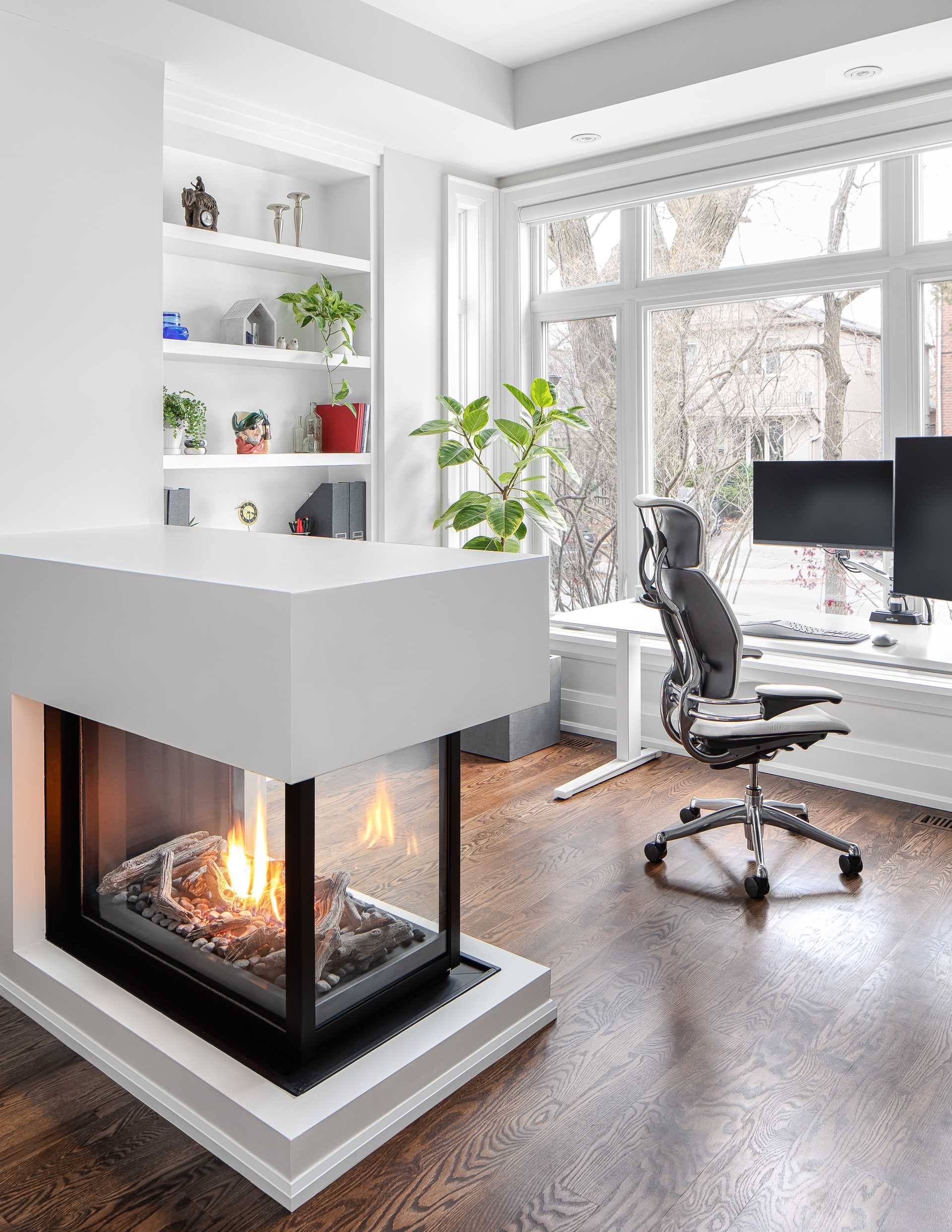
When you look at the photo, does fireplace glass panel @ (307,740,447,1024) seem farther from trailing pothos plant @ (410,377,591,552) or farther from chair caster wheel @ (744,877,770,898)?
trailing pothos plant @ (410,377,591,552)

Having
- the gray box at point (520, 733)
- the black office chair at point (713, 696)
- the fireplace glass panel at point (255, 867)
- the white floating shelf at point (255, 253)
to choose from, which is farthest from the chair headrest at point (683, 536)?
the white floating shelf at point (255, 253)

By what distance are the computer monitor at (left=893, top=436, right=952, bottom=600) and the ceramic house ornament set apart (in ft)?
7.81

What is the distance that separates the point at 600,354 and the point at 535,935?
9.48 feet

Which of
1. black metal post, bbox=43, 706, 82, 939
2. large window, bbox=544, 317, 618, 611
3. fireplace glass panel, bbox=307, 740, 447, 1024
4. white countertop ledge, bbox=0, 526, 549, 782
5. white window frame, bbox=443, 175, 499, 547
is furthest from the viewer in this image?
large window, bbox=544, 317, 618, 611

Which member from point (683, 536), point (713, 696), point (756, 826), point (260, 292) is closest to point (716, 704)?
point (713, 696)

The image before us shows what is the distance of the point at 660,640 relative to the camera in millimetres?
4445

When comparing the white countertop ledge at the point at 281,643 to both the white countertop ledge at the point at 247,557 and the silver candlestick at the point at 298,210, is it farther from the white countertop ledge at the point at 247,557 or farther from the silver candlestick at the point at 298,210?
the silver candlestick at the point at 298,210

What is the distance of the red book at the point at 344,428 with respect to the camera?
4.09 metres

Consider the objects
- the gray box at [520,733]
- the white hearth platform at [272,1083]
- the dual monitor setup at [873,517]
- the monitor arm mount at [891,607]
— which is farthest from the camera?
the gray box at [520,733]

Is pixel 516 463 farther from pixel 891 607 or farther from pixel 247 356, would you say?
pixel 891 607

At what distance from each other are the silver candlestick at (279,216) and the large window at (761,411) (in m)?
1.67

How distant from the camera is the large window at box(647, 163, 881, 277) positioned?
3787 millimetres

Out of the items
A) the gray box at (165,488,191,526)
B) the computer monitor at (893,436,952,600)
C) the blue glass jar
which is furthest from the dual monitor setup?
the blue glass jar

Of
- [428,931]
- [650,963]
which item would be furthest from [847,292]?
[428,931]
